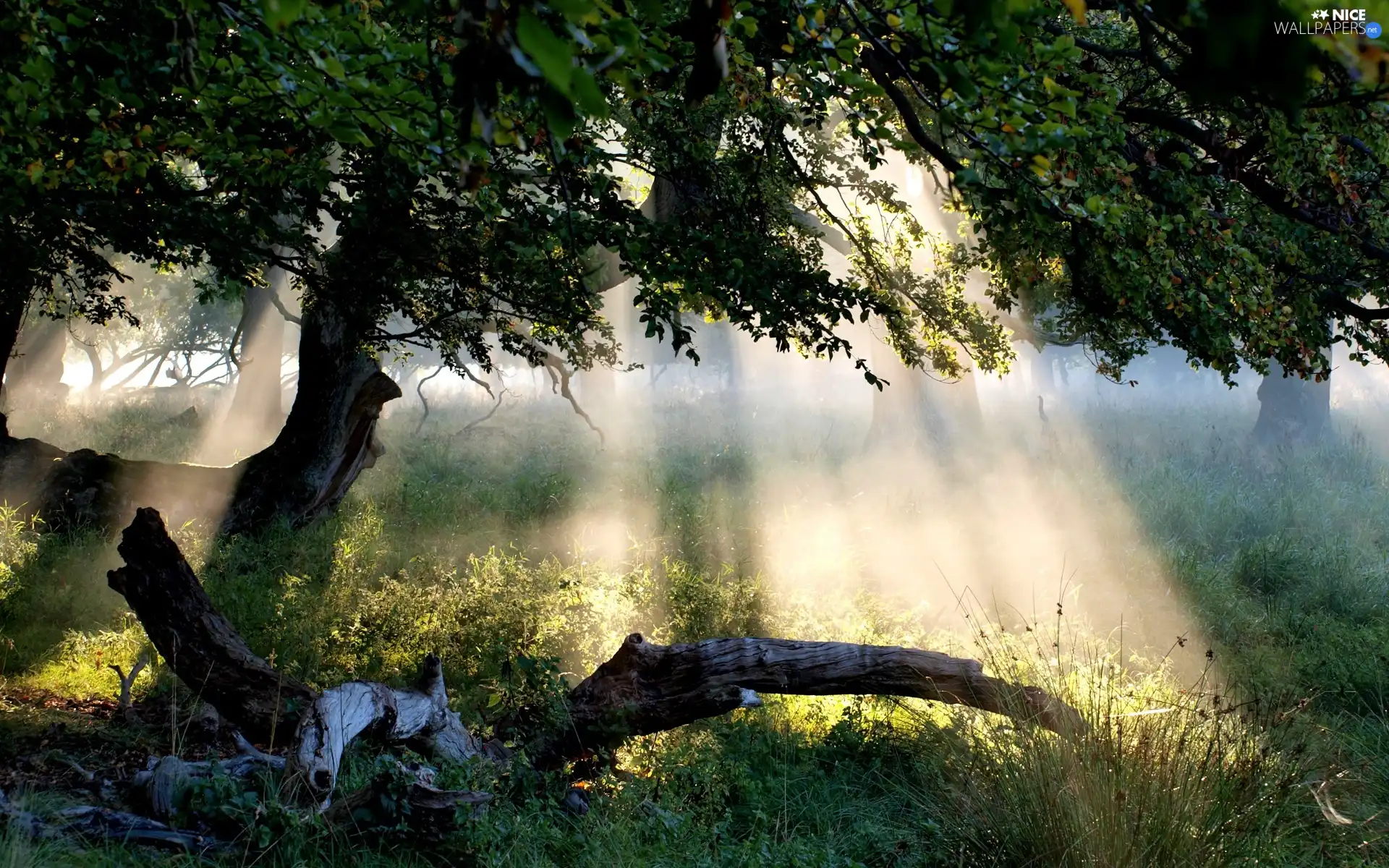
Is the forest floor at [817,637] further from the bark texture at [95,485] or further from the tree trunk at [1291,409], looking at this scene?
the tree trunk at [1291,409]

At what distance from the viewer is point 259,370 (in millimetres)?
21547

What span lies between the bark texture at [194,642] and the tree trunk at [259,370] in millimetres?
15184

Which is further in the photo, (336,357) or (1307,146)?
(336,357)

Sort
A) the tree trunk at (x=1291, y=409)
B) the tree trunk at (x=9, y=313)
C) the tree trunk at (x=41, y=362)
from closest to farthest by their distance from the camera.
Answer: the tree trunk at (x=9, y=313) → the tree trunk at (x=41, y=362) → the tree trunk at (x=1291, y=409)

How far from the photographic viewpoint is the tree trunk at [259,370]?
2066 cm

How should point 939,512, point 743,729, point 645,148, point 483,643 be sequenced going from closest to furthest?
1. point 743,729
2. point 645,148
3. point 483,643
4. point 939,512

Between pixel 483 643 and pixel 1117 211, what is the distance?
6092mm

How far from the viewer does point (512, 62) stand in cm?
146

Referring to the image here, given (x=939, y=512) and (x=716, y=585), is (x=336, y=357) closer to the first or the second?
(x=716, y=585)

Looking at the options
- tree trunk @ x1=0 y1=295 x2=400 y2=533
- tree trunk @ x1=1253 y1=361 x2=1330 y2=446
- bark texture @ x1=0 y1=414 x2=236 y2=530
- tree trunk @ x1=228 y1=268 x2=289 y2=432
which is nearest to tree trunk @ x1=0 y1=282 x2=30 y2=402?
bark texture @ x1=0 y1=414 x2=236 y2=530

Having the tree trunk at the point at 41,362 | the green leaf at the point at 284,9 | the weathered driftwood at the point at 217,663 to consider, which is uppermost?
the tree trunk at the point at 41,362

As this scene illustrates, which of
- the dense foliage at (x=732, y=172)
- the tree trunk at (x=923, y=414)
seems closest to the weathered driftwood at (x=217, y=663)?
the dense foliage at (x=732, y=172)

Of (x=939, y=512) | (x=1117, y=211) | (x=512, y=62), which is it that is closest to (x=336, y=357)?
(x=939, y=512)

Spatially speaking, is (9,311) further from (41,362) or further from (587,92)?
(41,362)
